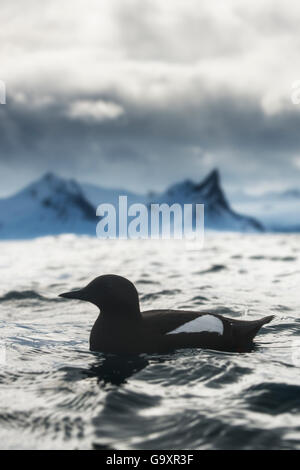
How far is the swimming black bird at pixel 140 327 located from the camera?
6.27 meters

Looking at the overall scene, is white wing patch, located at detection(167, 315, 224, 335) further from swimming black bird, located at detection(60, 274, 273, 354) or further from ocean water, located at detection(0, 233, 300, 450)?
ocean water, located at detection(0, 233, 300, 450)

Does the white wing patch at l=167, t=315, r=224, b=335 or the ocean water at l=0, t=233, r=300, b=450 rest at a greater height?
the white wing patch at l=167, t=315, r=224, b=335

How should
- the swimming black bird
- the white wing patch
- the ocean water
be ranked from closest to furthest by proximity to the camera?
the ocean water, the swimming black bird, the white wing patch

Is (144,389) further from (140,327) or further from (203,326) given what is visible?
(203,326)

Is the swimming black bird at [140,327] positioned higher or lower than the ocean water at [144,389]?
higher

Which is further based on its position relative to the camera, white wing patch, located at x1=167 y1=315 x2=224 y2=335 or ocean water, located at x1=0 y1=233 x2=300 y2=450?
white wing patch, located at x1=167 y1=315 x2=224 y2=335

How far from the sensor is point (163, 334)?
6305 millimetres

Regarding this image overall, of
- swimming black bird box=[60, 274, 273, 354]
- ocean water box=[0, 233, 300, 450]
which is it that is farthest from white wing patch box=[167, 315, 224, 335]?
ocean water box=[0, 233, 300, 450]

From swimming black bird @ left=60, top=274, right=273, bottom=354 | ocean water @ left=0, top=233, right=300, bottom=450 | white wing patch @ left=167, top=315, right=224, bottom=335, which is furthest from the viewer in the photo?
white wing patch @ left=167, top=315, right=224, bottom=335

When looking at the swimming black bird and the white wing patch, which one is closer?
the swimming black bird

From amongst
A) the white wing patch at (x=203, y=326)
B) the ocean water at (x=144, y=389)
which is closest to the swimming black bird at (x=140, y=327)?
the white wing patch at (x=203, y=326)

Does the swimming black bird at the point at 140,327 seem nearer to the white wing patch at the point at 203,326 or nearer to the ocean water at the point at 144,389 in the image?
the white wing patch at the point at 203,326

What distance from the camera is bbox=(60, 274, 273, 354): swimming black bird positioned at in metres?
6.27
